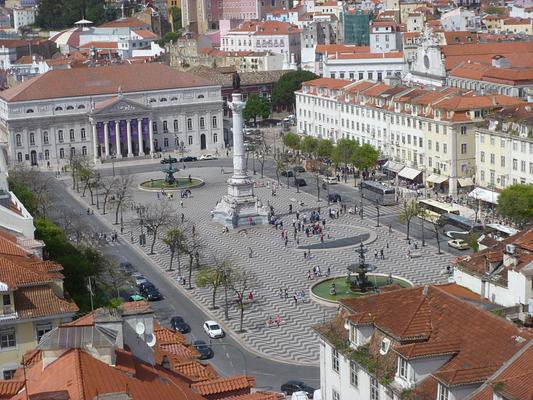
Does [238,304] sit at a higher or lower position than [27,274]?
lower

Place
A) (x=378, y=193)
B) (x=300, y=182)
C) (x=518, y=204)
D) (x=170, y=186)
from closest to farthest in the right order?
(x=518, y=204) < (x=378, y=193) < (x=300, y=182) < (x=170, y=186)

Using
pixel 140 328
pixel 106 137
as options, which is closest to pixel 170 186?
pixel 106 137

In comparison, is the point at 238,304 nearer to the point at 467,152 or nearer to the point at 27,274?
the point at 27,274

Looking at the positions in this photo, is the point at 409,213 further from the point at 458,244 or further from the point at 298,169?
the point at 298,169

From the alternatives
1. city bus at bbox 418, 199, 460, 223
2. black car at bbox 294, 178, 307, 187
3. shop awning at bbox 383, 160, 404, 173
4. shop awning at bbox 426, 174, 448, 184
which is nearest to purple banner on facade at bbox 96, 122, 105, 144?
black car at bbox 294, 178, 307, 187

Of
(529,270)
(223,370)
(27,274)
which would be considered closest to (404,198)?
(223,370)
